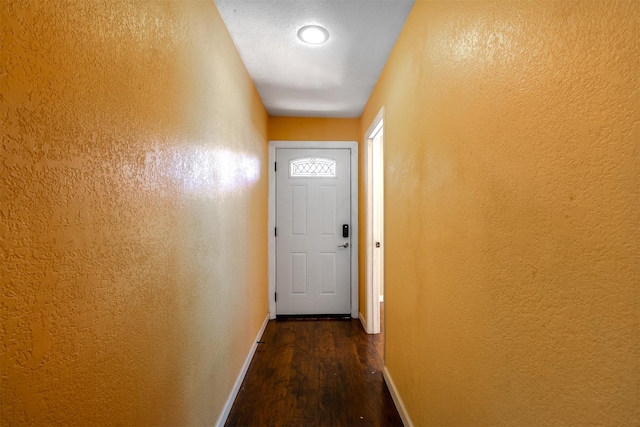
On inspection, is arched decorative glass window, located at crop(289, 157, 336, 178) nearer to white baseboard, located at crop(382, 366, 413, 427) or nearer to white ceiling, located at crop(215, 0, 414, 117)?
white ceiling, located at crop(215, 0, 414, 117)

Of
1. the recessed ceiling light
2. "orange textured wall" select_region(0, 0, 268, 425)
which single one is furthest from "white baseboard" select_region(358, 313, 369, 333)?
the recessed ceiling light

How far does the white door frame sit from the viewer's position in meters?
3.39

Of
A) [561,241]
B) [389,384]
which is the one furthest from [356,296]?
[561,241]

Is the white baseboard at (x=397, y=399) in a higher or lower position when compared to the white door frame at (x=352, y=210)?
lower

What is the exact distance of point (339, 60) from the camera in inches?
85.1

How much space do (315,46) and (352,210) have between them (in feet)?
6.16

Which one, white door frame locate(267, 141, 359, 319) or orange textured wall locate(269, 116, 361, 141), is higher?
orange textured wall locate(269, 116, 361, 141)

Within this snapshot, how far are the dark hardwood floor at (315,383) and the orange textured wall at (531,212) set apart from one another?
66 cm

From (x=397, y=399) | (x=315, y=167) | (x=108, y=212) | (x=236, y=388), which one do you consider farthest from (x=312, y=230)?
(x=108, y=212)

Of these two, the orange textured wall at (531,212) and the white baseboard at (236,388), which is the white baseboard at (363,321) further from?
the orange textured wall at (531,212)

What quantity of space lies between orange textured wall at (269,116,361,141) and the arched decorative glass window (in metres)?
0.25

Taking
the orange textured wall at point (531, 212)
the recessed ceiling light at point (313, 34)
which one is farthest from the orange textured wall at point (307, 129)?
the orange textured wall at point (531, 212)

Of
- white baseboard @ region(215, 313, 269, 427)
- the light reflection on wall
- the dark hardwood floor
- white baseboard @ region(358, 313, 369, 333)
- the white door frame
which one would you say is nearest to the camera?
the light reflection on wall

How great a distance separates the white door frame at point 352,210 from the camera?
3.39 meters
